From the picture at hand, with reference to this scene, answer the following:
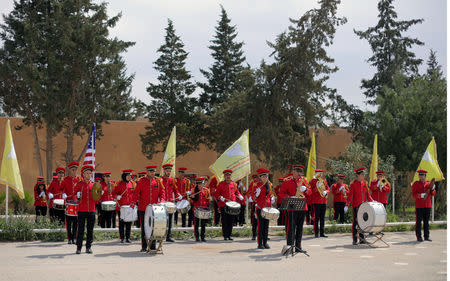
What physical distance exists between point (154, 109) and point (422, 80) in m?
15.2

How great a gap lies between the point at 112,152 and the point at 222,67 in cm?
1014

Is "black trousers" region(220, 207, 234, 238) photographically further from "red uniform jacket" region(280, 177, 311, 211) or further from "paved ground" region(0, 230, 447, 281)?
"red uniform jacket" region(280, 177, 311, 211)

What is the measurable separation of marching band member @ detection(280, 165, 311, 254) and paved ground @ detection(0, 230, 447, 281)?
0.47 meters

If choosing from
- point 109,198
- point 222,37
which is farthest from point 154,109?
point 109,198

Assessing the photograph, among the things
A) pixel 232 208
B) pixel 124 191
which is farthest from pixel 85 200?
pixel 232 208

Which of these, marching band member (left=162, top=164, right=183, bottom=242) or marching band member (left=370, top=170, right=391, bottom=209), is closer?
marching band member (left=162, top=164, right=183, bottom=242)

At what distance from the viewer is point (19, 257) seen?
1180cm

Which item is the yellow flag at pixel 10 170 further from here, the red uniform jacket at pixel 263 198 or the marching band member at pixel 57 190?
the red uniform jacket at pixel 263 198

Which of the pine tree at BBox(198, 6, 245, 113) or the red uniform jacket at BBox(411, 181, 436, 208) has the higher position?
the pine tree at BBox(198, 6, 245, 113)

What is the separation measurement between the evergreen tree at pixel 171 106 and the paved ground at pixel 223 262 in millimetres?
17333

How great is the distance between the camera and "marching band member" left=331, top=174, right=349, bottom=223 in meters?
18.5

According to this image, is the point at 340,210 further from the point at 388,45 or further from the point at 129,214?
the point at 388,45

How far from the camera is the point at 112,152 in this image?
3219 cm

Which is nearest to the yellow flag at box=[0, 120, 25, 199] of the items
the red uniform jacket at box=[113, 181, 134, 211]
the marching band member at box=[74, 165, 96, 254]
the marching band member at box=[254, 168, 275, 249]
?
the red uniform jacket at box=[113, 181, 134, 211]
